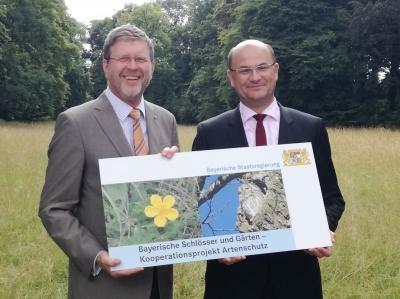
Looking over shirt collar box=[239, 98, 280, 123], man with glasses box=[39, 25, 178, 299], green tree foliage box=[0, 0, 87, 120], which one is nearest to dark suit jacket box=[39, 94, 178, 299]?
man with glasses box=[39, 25, 178, 299]

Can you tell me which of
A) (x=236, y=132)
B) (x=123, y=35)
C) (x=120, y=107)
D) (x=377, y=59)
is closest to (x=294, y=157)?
Answer: (x=236, y=132)

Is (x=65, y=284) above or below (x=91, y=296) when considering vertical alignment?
below

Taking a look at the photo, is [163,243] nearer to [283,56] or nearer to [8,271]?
[8,271]

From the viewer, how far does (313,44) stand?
32.0m

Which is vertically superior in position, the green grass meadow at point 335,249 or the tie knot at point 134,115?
the tie knot at point 134,115

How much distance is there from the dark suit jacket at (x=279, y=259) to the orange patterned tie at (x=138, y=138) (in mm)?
366

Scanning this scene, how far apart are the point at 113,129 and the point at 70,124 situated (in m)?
0.21

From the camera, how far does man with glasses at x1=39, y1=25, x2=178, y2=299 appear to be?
90.3 inches

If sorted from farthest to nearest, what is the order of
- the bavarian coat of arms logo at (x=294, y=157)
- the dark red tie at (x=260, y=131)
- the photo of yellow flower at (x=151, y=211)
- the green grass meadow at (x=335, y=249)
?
1. the green grass meadow at (x=335, y=249)
2. the dark red tie at (x=260, y=131)
3. the bavarian coat of arms logo at (x=294, y=157)
4. the photo of yellow flower at (x=151, y=211)

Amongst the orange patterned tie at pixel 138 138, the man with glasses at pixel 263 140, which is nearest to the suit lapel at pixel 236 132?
the man with glasses at pixel 263 140

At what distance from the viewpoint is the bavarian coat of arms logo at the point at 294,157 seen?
8.29 ft

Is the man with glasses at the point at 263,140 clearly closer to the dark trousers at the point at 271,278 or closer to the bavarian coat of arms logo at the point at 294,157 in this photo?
the dark trousers at the point at 271,278

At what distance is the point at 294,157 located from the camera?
2529mm

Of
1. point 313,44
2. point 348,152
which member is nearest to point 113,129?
point 348,152
